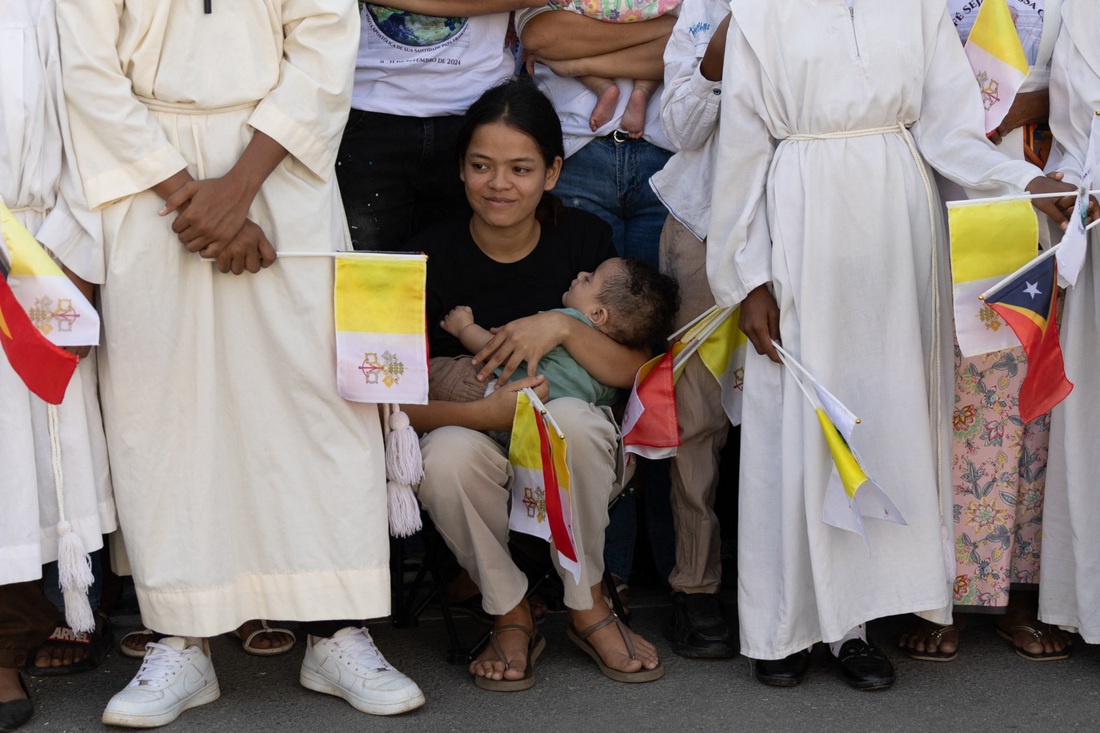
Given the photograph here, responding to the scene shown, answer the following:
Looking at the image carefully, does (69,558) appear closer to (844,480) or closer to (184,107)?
(184,107)

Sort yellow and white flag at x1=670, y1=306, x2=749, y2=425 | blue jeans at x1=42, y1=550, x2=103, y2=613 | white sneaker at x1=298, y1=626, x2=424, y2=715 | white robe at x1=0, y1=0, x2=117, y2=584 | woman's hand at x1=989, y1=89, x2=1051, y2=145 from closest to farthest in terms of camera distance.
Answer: white robe at x1=0, y1=0, x2=117, y2=584, white sneaker at x1=298, y1=626, x2=424, y2=715, woman's hand at x1=989, y1=89, x2=1051, y2=145, yellow and white flag at x1=670, y1=306, x2=749, y2=425, blue jeans at x1=42, y1=550, x2=103, y2=613

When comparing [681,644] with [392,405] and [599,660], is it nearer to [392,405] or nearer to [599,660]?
[599,660]

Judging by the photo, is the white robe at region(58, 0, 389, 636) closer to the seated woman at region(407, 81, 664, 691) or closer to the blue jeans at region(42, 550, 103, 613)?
the seated woman at region(407, 81, 664, 691)

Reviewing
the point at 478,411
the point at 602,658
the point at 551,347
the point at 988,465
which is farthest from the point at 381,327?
the point at 988,465

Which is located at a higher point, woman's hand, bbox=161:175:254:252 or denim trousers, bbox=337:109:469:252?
denim trousers, bbox=337:109:469:252

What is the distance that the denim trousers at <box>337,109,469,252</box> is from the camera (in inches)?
162

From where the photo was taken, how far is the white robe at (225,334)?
3277mm

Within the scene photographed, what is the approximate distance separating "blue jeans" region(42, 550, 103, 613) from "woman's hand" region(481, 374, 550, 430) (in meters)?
1.33

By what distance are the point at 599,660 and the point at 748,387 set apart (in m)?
0.85

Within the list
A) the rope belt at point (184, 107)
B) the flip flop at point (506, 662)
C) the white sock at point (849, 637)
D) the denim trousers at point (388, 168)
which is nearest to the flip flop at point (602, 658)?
the flip flop at point (506, 662)

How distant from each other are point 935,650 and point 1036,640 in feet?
0.98

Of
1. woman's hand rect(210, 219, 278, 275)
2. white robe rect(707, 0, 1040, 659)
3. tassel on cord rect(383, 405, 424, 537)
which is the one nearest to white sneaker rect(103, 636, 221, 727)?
tassel on cord rect(383, 405, 424, 537)

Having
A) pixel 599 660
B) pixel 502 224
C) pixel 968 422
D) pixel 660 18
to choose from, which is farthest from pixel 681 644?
pixel 660 18

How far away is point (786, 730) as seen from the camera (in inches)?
133
